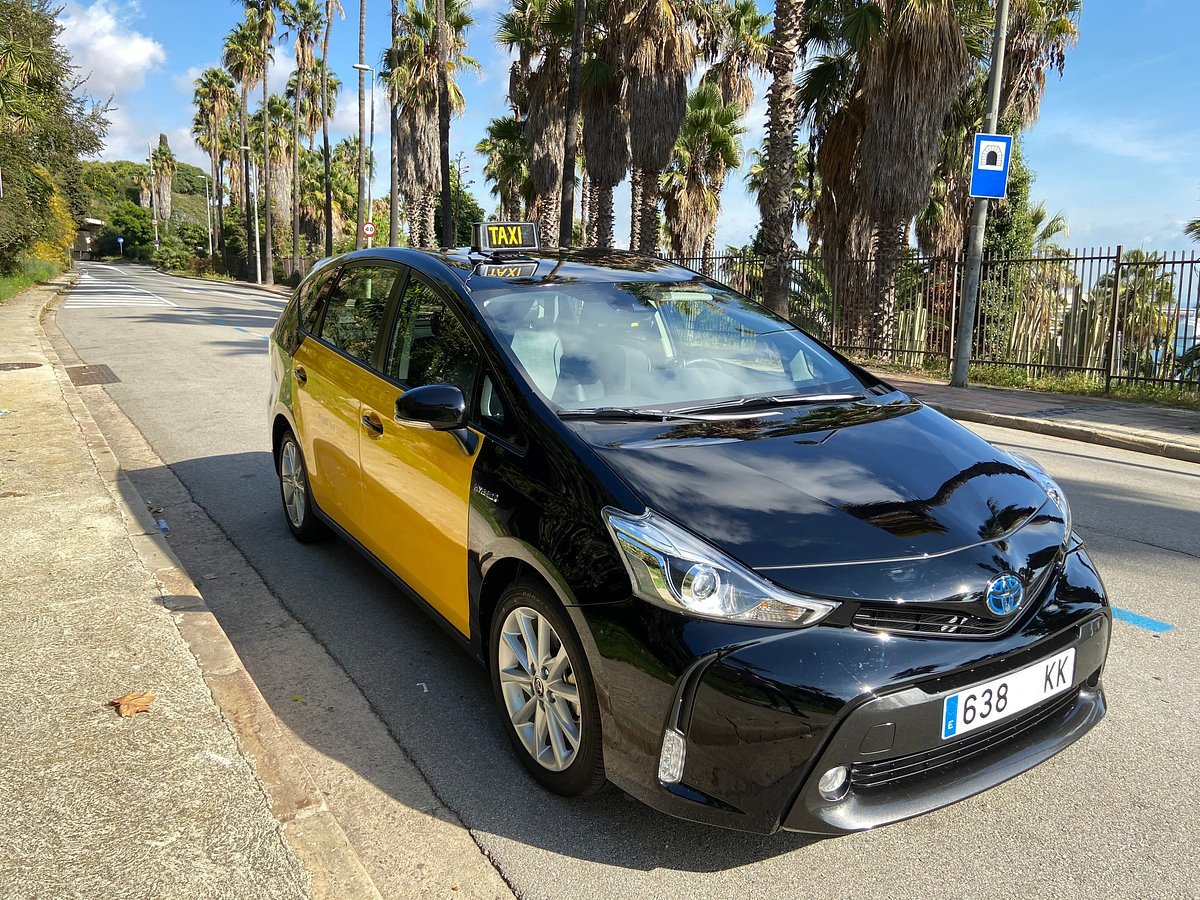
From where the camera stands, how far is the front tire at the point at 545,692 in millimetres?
2564

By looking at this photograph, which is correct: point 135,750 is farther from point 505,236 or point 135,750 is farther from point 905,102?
point 905,102

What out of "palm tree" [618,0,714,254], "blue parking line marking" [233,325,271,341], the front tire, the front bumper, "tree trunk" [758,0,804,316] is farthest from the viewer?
"palm tree" [618,0,714,254]

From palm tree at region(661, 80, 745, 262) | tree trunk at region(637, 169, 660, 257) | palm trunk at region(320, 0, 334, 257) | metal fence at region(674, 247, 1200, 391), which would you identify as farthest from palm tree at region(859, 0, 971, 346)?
palm trunk at region(320, 0, 334, 257)

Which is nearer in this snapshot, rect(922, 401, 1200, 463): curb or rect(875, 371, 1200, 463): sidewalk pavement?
rect(922, 401, 1200, 463): curb

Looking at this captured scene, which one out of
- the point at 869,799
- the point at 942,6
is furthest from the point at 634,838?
the point at 942,6

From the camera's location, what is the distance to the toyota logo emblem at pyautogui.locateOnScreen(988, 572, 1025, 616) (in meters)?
2.38

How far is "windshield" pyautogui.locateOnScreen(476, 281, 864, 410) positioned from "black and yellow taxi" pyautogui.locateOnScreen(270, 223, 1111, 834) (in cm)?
1

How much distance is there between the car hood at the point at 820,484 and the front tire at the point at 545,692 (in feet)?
1.61

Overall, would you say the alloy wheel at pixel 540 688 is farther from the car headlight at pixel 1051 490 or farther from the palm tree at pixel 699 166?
the palm tree at pixel 699 166

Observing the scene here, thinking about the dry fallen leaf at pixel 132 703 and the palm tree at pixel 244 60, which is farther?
the palm tree at pixel 244 60

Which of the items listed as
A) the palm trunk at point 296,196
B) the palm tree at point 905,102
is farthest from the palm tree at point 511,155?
the palm tree at point 905,102

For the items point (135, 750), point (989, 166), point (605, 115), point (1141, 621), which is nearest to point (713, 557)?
point (135, 750)

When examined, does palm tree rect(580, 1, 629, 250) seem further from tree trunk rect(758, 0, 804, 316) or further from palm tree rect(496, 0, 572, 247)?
tree trunk rect(758, 0, 804, 316)

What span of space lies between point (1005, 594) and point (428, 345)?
2.31m
